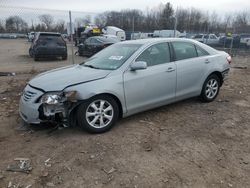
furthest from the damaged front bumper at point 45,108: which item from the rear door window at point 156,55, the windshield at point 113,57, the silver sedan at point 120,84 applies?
the rear door window at point 156,55

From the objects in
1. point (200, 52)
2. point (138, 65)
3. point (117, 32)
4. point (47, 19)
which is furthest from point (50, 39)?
point (117, 32)

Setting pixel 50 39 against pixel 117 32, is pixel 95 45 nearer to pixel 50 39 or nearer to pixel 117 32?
pixel 50 39

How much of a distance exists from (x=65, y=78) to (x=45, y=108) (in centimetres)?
60

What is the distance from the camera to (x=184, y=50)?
545cm

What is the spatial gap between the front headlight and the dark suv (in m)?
11.5

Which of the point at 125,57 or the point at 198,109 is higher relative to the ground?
the point at 125,57

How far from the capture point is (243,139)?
4.18 m

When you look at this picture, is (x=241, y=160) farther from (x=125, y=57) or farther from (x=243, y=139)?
(x=125, y=57)

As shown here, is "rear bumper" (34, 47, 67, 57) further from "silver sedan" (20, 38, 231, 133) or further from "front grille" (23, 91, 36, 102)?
"front grille" (23, 91, 36, 102)

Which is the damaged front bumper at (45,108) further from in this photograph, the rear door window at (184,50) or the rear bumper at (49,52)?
the rear bumper at (49,52)

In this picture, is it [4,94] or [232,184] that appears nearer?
[232,184]

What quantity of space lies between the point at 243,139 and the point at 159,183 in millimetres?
1889

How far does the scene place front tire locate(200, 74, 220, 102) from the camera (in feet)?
19.0

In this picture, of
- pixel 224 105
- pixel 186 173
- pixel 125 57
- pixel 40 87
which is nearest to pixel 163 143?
pixel 186 173
